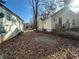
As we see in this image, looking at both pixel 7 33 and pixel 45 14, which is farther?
pixel 45 14

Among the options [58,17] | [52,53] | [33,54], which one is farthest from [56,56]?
[58,17]

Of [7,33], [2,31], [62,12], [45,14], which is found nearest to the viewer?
[2,31]

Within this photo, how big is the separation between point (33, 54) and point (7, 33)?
8013 mm

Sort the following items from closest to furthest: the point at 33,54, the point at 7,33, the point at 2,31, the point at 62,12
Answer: the point at 33,54 → the point at 2,31 → the point at 7,33 → the point at 62,12

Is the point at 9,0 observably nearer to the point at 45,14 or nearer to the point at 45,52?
the point at 45,52

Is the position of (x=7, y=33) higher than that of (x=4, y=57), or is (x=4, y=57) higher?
(x=7, y=33)

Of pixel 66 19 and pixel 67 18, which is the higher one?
pixel 67 18

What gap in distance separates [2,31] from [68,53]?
896 centimetres

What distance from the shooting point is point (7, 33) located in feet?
57.8

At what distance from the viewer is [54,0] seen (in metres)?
33.4

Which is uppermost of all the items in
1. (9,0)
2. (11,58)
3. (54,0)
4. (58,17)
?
(54,0)

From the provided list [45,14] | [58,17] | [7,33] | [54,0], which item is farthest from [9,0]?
[45,14]

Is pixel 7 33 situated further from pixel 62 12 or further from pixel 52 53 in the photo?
pixel 62 12

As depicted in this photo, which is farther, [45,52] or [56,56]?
[45,52]
